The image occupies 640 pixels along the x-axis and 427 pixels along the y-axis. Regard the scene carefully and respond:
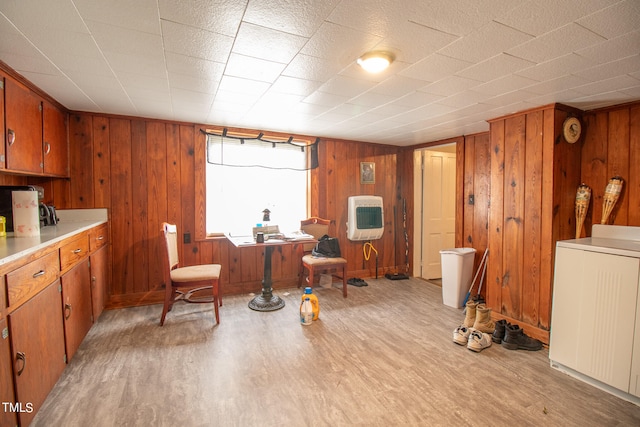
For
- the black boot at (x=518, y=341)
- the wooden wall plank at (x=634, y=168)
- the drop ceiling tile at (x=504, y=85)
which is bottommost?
the black boot at (x=518, y=341)

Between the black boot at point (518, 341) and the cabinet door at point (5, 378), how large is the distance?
10.6 feet

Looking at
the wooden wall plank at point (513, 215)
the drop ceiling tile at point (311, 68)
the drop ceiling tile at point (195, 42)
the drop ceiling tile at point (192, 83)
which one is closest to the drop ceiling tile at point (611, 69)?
the wooden wall plank at point (513, 215)

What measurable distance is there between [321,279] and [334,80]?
9.67ft

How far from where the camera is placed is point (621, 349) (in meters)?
2.00

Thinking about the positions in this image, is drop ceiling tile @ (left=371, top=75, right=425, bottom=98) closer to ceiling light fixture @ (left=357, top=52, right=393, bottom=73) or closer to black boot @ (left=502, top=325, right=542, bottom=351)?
ceiling light fixture @ (left=357, top=52, right=393, bottom=73)

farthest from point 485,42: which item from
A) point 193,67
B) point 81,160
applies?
point 81,160

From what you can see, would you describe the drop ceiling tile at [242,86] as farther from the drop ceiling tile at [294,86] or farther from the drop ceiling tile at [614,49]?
the drop ceiling tile at [614,49]

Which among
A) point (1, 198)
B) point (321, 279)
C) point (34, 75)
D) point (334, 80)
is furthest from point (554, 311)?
point (1, 198)

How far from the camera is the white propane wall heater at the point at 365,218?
14.9 feet

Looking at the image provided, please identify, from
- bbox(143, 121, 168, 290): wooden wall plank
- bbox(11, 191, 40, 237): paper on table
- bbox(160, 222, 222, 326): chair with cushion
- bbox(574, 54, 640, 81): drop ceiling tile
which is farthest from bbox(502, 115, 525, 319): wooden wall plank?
bbox(11, 191, 40, 237): paper on table

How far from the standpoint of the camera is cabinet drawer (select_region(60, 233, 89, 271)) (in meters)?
2.15

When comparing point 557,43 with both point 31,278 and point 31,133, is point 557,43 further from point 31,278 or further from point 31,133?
point 31,133

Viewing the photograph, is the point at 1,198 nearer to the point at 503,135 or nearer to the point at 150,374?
the point at 150,374

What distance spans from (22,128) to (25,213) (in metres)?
0.71
